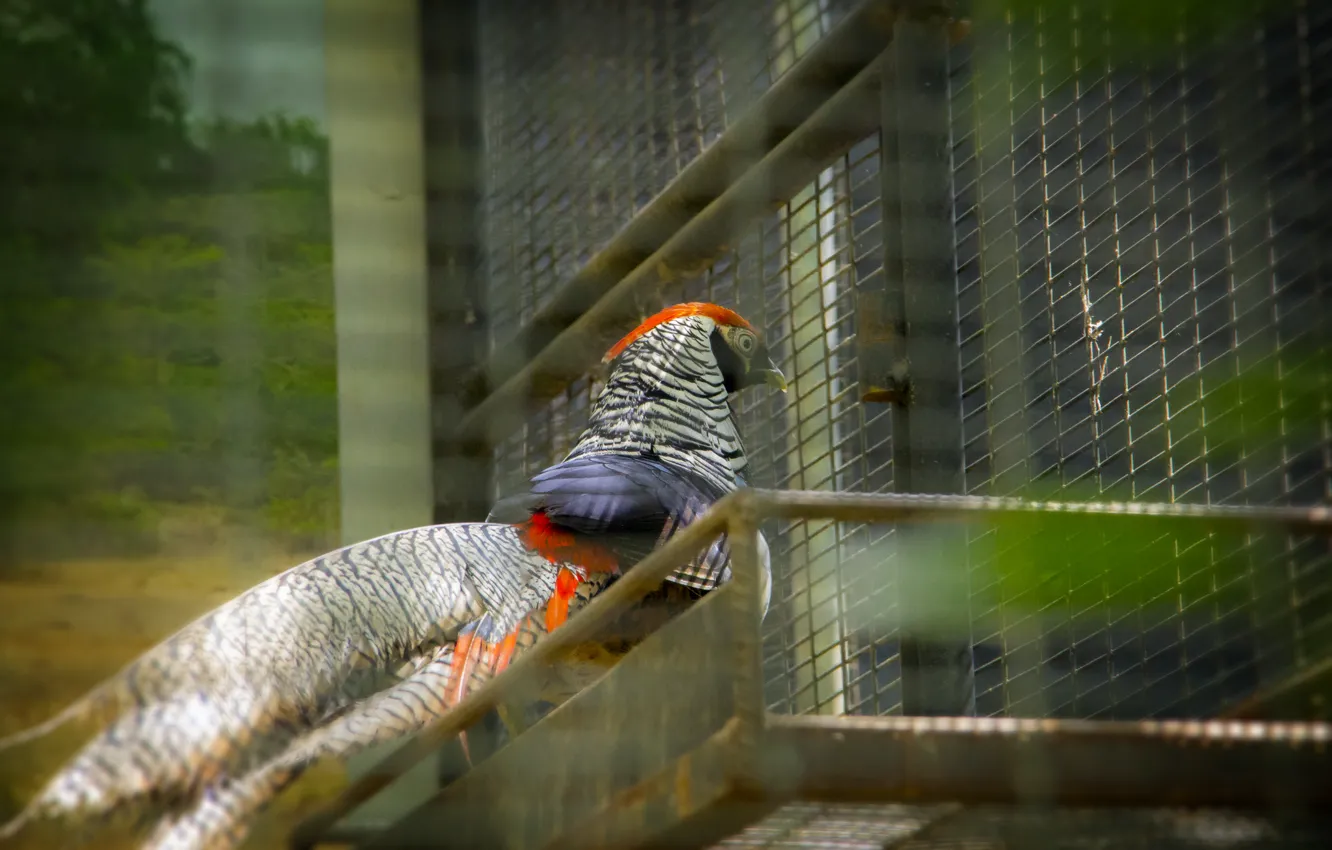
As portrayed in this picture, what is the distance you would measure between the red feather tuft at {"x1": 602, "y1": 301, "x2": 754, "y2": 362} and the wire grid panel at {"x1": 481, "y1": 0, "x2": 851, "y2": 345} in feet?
0.40

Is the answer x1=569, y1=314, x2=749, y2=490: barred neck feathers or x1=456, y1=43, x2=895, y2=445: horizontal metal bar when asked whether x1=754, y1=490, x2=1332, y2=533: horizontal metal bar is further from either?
x1=569, y1=314, x2=749, y2=490: barred neck feathers

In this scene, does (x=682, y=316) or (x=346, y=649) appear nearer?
(x=346, y=649)

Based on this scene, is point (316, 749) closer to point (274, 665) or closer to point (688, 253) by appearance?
point (274, 665)

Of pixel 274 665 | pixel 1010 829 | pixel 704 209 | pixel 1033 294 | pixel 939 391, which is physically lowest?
pixel 1010 829

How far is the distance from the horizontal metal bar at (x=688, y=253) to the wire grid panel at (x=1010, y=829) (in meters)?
0.70

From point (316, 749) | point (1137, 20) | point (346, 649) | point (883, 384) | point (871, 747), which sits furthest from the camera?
point (883, 384)

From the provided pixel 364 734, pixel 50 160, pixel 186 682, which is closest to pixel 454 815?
pixel 364 734

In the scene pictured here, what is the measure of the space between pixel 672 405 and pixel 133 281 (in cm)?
77

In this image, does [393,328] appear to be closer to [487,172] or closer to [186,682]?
[487,172]

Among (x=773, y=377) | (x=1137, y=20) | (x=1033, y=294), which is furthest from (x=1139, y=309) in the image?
(x=1137, y=20)

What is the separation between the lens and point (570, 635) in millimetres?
960

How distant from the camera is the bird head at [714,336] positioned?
73.2 inches

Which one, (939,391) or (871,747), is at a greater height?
(939,391)

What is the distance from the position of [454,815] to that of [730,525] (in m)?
0.42
